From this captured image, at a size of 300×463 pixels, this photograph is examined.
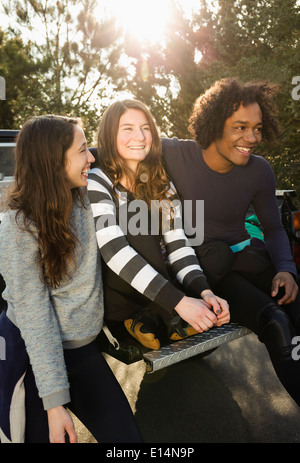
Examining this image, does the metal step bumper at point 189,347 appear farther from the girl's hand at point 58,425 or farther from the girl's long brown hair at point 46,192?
the girl's long brown hair at point 46,192

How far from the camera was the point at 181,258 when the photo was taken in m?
2.09

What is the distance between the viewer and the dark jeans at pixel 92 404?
1.51m

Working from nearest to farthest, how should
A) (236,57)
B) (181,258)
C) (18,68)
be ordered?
(181,258)
(236,57)
(18,68)

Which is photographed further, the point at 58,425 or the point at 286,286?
the point at 286,286

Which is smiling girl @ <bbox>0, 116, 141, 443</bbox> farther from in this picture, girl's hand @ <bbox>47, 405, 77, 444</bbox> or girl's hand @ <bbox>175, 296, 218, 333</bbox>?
girl's hand @ <bbox>175, 296, 218, 333</bbox>

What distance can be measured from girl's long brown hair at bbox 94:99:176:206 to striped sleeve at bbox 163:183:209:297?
13cm

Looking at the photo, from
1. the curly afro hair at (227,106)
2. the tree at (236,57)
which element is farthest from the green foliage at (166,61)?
the curly afro hair at (227,106)

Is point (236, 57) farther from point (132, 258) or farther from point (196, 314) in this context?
point (196, 314)

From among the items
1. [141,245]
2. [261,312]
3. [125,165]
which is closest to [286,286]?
[261,312]

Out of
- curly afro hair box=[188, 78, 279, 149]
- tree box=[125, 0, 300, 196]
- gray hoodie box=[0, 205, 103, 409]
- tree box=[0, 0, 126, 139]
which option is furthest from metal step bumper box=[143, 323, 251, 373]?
tree box=[0, 0, 126, 139]

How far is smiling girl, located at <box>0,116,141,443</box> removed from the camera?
4.95 feet

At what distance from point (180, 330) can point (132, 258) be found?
421 mm

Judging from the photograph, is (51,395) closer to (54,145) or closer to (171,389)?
(54,145)
